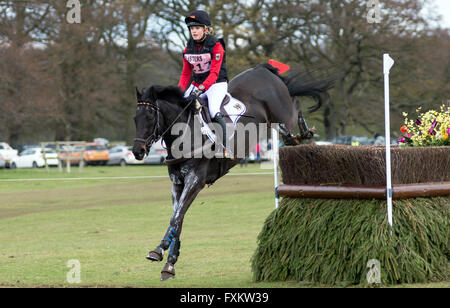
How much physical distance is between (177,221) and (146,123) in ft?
3.97

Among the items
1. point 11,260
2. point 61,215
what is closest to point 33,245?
point 11,260

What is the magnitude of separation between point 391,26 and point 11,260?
36.0 metres

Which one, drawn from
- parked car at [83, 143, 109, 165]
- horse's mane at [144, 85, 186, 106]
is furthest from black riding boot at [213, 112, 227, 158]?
parked car at [83, 143, 109, 165]

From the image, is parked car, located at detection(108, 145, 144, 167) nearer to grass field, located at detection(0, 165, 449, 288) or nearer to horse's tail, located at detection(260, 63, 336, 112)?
grass field, located at detection(0, 165, 449, 288)

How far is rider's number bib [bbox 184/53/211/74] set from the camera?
8.02 metres

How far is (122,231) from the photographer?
47.2ft

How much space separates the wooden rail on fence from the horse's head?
1.69 metres

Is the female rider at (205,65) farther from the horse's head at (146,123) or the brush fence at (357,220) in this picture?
the brush fence at (357,220)

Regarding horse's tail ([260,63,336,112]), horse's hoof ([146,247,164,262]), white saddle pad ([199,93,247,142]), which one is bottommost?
horse's hoof ([146,247,164,262])

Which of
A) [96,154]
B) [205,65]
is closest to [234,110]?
[205,65]

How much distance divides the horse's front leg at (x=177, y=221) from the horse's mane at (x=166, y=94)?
3.09ft

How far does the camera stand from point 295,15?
133 feet
